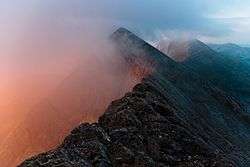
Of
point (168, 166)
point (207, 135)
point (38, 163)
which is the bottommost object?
point (207, 135)

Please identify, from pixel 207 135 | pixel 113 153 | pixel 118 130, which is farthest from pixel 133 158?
pixel 207 135

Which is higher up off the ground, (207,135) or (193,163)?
(193,163)

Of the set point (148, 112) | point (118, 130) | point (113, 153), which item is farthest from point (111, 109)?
point (113, 153)

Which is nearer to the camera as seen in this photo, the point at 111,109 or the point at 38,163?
the point at 38,163

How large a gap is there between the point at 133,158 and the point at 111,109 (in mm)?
35938

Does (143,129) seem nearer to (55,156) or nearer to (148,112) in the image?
(148,112)

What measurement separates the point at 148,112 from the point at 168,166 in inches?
1271

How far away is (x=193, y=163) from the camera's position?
131375 millimetres

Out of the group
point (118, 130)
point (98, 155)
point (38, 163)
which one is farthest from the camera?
point (118, 130)

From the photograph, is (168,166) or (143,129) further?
(143,129)

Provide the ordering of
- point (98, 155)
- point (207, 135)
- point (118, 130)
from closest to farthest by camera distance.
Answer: point (98, 155), point (118, 130), point (207, 135)

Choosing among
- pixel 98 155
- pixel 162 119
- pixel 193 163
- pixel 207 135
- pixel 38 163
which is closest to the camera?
pixel 38 163

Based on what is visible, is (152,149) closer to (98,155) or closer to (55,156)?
(98,155)

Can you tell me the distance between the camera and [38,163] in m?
111
